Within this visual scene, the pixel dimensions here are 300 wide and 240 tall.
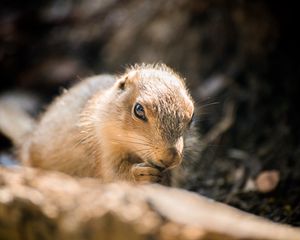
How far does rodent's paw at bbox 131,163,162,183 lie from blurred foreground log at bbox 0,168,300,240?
121 centimetres

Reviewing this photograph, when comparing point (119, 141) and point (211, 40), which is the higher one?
point (211, 40)

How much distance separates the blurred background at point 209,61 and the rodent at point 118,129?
100cm

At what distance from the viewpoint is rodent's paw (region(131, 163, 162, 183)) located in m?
4.40

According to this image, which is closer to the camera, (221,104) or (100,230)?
(100,230)

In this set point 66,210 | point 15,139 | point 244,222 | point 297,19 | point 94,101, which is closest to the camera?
point 244,222

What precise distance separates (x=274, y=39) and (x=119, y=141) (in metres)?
3.13

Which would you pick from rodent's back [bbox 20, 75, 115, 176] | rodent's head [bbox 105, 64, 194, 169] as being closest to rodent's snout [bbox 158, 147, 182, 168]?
rodent's head [bbox 105, 64, 194, 169]

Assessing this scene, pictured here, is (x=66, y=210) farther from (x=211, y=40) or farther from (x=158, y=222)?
(x=211, y=40)

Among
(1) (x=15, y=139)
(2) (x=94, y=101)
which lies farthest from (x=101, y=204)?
(1) (x=15, y=139)

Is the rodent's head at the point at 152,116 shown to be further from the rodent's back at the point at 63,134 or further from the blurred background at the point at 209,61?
the blurred background at the point at 209,61

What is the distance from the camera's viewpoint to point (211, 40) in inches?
300

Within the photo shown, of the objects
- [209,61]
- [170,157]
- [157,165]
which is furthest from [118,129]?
[209,61]

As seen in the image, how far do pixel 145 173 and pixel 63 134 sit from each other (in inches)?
50.1

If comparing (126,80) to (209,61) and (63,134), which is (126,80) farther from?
(209,61)
